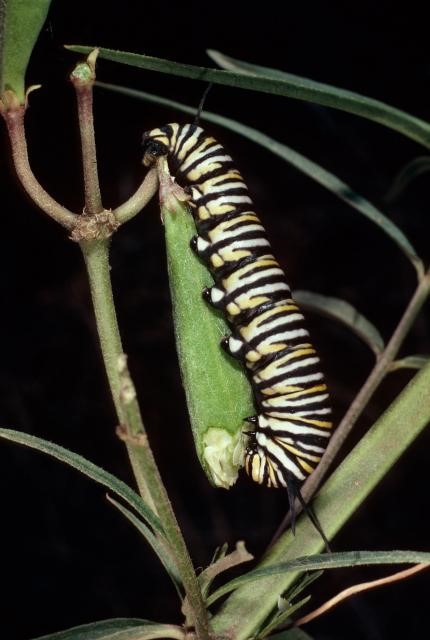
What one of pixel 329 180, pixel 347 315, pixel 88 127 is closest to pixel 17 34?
pixel 88 127

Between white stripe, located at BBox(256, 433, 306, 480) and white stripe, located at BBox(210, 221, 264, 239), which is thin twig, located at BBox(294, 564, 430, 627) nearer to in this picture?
white stripe, located at BBox(256, 433, 306, 480)

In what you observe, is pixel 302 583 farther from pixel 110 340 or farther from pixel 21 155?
pixel 21 155

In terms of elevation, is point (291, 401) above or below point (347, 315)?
below

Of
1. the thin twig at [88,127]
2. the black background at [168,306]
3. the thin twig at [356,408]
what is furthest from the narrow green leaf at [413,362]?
the black background at [168,306]

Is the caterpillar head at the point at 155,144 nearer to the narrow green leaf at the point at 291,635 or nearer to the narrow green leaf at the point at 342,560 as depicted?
the narrow green leaf at the point at 342,560

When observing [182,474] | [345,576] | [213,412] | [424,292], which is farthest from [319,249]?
[213,412]

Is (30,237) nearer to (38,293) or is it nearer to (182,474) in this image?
(38,293)

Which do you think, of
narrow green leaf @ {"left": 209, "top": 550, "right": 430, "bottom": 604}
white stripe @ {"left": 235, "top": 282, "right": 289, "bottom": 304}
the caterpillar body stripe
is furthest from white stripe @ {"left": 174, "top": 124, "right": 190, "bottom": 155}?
narrow green leaf @ {"left": 209, "top": 550, "right": 430, "bottom": 604}
